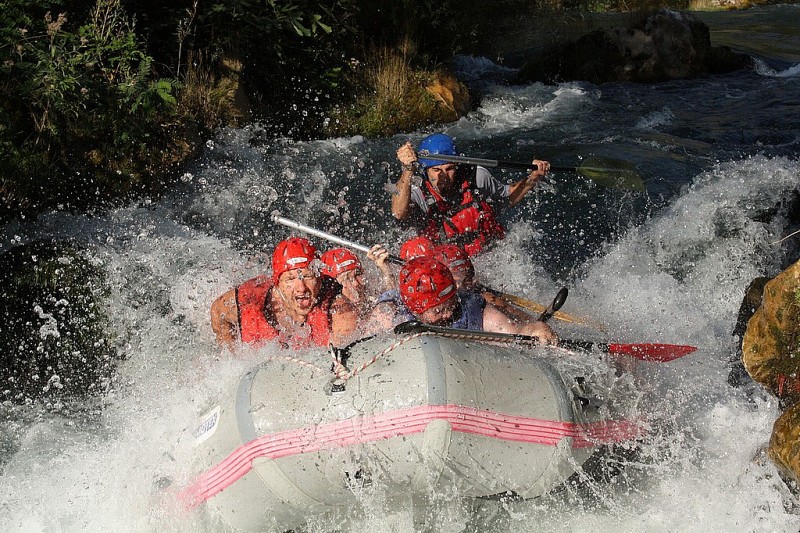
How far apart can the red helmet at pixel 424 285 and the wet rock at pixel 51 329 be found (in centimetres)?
233

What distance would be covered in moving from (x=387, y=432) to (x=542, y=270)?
3.52 metres

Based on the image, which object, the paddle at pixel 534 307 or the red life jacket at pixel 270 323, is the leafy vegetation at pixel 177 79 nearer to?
the red life jacket at pixel 270 323

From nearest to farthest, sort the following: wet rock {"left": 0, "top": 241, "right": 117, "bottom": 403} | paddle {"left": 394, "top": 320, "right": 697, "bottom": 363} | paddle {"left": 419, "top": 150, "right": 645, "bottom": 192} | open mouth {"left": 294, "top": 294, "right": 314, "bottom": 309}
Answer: paddle {"left": 394, "top": 320, "right": 697, "bottom": 363} → open mouth {"left": 294, "top": 294, "right": 314, "bottom": 309} → wet rock {"left": 0, "top": 241, "right": 117, "bottom": 403} → paddle {"left": 419, "top": 150, "right": 645, "bottom": 192}

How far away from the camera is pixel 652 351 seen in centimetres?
438

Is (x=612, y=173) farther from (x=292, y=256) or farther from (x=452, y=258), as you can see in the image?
(x=292, y=256)

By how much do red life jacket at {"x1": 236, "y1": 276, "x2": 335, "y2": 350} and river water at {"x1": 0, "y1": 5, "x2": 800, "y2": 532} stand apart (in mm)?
214

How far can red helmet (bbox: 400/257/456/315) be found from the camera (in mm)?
3951

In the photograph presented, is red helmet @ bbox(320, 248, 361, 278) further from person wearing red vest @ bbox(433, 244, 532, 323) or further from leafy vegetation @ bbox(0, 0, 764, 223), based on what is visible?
→ leafy vegetation @ bbox(0, 0, 764, 223)

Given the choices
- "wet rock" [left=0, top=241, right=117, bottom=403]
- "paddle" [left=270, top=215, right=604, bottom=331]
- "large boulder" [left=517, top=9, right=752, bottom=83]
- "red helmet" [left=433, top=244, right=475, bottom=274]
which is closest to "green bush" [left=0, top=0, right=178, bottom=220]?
"wet rock" [left=0, top=241, right=117, bottom=403]

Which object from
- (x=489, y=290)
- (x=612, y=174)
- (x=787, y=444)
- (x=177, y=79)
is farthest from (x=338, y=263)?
(x=177, y=79)

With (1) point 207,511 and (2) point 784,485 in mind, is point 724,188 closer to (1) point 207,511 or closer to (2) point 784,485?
(2) point 784,485

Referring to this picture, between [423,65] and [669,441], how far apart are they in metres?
6.53

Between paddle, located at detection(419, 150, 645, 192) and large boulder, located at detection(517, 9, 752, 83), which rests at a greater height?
paddle, located at detection(419, 150, 645, 192)

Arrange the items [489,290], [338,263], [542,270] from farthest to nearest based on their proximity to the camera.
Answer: [542,270]
[489,290]
[338,263]
